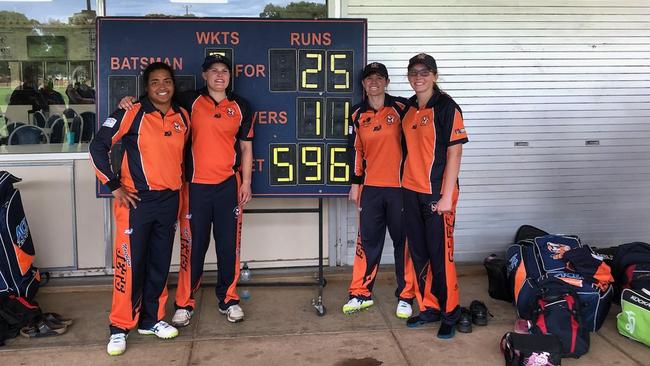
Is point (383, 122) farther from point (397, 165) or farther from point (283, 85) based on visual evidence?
point (283, 85)

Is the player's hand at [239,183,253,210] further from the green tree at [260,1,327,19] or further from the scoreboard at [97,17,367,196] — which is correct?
the green tree at [260,1,327,19]

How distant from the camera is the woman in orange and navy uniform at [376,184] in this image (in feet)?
12.8

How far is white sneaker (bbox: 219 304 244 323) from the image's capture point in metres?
3.96

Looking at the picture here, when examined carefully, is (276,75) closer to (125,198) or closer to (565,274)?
(125,198)

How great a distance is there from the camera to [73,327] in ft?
12.8

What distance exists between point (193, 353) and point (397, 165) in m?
1.80

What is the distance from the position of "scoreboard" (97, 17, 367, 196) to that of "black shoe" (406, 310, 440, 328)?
1043 millimetres

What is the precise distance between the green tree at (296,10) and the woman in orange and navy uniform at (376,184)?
1.14m

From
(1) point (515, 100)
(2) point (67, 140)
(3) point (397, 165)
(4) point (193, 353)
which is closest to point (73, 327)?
(4) point (193, 353)

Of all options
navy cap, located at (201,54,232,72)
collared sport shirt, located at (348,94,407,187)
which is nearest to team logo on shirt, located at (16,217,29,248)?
navy cap, located at (201,54,232,72)

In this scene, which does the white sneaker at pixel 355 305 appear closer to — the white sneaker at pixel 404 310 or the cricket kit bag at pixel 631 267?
the white sneaker at pixel 404 310

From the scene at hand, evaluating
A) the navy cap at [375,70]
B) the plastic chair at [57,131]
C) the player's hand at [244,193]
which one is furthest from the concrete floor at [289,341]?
the navy cap at [375,70]

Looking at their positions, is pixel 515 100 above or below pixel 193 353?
above

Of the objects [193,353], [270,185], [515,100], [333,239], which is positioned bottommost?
[193,353]
